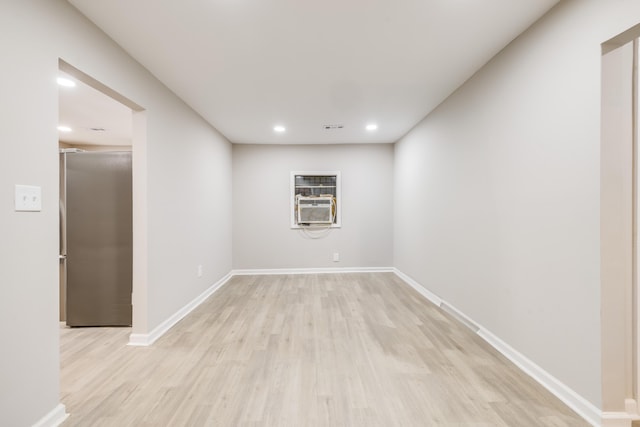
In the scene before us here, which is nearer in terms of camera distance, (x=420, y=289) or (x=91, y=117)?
(x=91, y=117)

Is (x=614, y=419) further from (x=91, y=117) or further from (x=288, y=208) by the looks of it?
(x=91, y=117)

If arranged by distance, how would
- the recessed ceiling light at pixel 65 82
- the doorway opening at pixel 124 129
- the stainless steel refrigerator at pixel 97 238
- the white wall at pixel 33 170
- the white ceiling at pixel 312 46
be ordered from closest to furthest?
the white wall at pixel 33 170 < the white ceiling at pixel 312 46 < the doorway opening at pixel 124 129 < the recessed ceiling light at pixel 65 82 < the stainless steel refrigerator at pixel 97 238

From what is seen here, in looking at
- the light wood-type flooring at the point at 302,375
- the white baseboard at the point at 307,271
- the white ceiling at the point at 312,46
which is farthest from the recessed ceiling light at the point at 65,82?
the white baseboard at the point at 307,271

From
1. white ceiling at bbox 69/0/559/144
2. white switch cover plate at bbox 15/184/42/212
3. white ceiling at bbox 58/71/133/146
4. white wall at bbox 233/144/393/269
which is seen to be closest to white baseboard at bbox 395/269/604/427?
white ceiling at bbox 69/0/559/144

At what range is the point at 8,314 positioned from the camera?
1.36m

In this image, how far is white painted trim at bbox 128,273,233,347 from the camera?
2.51 m

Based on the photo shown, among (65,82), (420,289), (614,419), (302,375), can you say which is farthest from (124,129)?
(614,419)

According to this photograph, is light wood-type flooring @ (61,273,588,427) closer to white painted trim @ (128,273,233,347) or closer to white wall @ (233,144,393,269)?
white painted trim @ (128,273,233,347)

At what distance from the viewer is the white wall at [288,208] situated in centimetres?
536

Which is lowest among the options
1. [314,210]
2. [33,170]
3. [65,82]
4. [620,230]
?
[620,230]

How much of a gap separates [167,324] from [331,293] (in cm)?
207

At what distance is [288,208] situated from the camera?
17.6ft

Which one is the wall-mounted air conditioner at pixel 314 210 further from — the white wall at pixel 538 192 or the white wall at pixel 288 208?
the white wall at pixel 538 192

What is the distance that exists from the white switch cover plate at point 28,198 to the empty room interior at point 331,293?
0.02m
